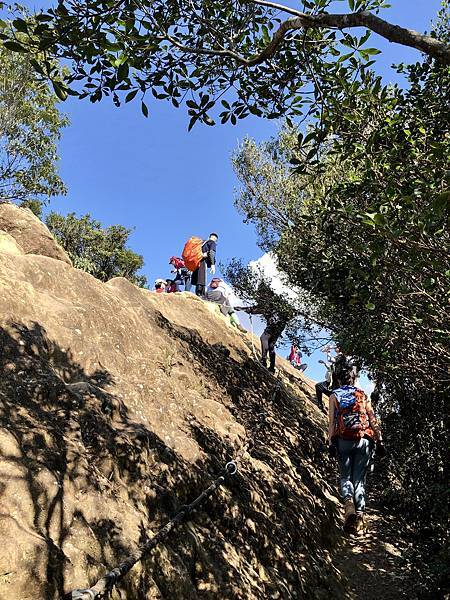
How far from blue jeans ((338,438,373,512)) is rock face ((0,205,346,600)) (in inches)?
58.1

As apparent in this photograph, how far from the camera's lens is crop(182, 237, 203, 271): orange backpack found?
59.9 ft

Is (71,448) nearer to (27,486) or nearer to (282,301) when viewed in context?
(27,486)

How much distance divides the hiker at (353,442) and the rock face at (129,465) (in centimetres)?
138

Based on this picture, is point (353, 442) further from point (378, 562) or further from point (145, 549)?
point (145, 549)

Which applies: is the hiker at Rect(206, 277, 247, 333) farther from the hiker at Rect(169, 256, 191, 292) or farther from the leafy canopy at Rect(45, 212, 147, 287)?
the leafy canopy at Rect(45, 212, 147, 287)

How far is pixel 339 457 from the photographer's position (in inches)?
268

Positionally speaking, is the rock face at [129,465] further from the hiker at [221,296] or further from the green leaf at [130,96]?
the hiker at [221,296]

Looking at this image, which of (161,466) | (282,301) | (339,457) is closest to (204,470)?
(161,466)

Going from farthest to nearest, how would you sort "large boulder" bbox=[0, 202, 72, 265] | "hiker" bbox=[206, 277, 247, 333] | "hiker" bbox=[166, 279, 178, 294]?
"hiker" bbox=[166, 279, 178, 294], "hiker" bbox=[206, 277, 247, 333], "large boulder" bbox=[0, 202, 72, 265]

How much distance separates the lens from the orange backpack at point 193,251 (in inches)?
719

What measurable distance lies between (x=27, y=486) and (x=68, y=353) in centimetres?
363

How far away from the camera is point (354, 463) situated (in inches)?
263

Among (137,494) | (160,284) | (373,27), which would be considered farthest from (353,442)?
(160,284)

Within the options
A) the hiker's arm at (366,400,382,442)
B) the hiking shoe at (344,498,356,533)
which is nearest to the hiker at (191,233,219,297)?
the hiker's arm at (366,400,382,442)
